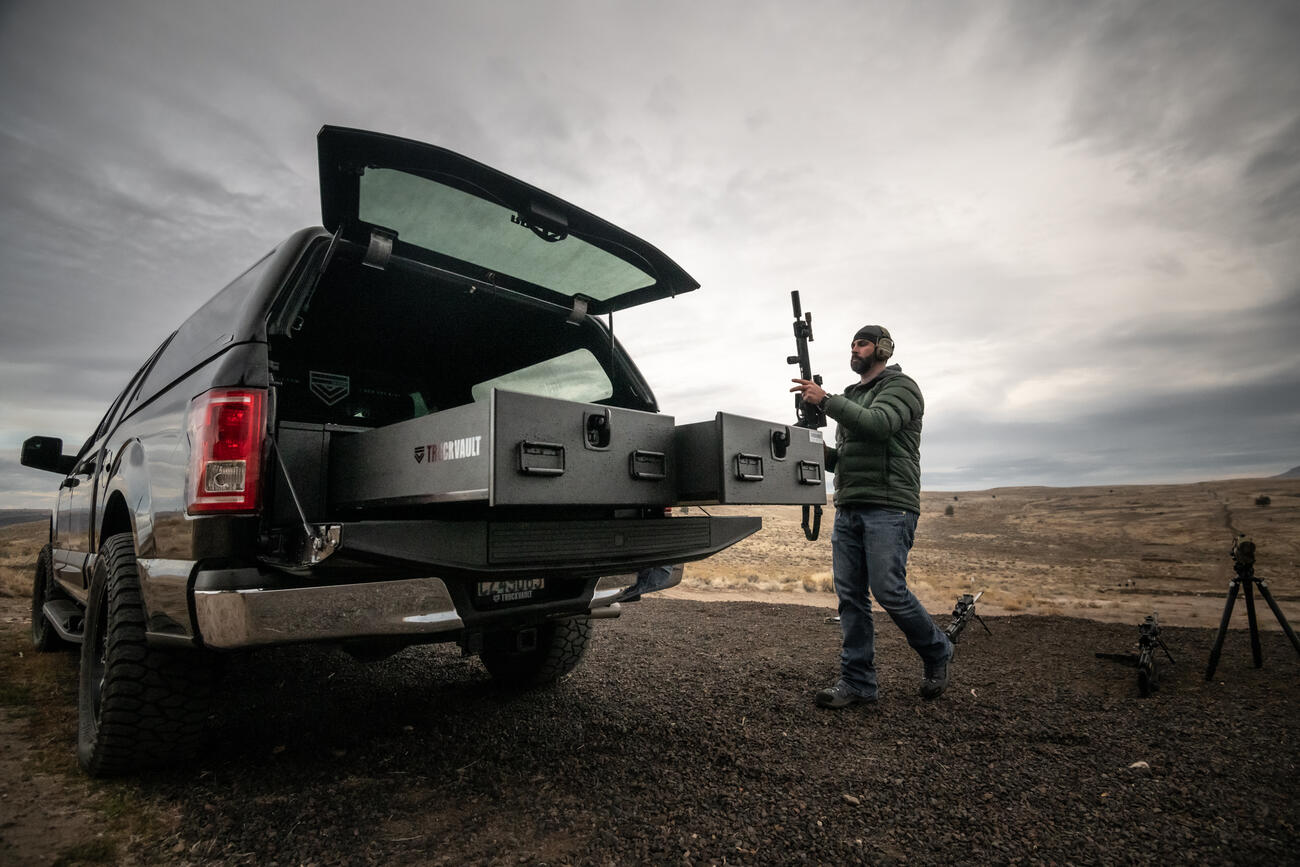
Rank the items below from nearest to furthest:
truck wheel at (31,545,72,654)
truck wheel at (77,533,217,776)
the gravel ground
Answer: the gravel ground < truck wheel at (77,533,217,776) < truck wheel at (31,545,72,654)

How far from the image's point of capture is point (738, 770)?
2486mm

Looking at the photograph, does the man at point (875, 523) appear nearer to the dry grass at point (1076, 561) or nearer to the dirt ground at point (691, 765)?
the dirt ground at point (691, 765)

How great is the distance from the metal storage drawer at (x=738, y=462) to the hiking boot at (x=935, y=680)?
1542 millimetres

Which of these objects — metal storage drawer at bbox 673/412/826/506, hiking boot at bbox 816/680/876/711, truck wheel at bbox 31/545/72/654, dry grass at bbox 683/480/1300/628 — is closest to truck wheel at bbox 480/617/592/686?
hiking boot at bbox 816/680/876/711

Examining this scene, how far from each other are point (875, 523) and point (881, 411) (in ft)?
1.96

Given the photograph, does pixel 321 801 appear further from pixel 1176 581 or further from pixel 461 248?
pixel 1176 581

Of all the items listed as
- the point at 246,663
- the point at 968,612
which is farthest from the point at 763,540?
the point at 246,663

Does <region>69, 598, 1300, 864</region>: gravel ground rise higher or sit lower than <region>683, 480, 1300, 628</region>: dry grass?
higher

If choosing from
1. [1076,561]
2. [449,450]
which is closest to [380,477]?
[449,450]

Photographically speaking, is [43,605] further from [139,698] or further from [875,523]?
[875,523]

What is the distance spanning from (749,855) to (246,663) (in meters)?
4.12

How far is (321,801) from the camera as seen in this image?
222 cm

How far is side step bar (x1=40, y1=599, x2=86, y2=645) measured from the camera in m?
3.24

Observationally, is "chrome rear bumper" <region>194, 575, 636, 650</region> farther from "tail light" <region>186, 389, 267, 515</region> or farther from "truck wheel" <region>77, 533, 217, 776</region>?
"truck wheel" <region>77, 533, 217, 776</region>
